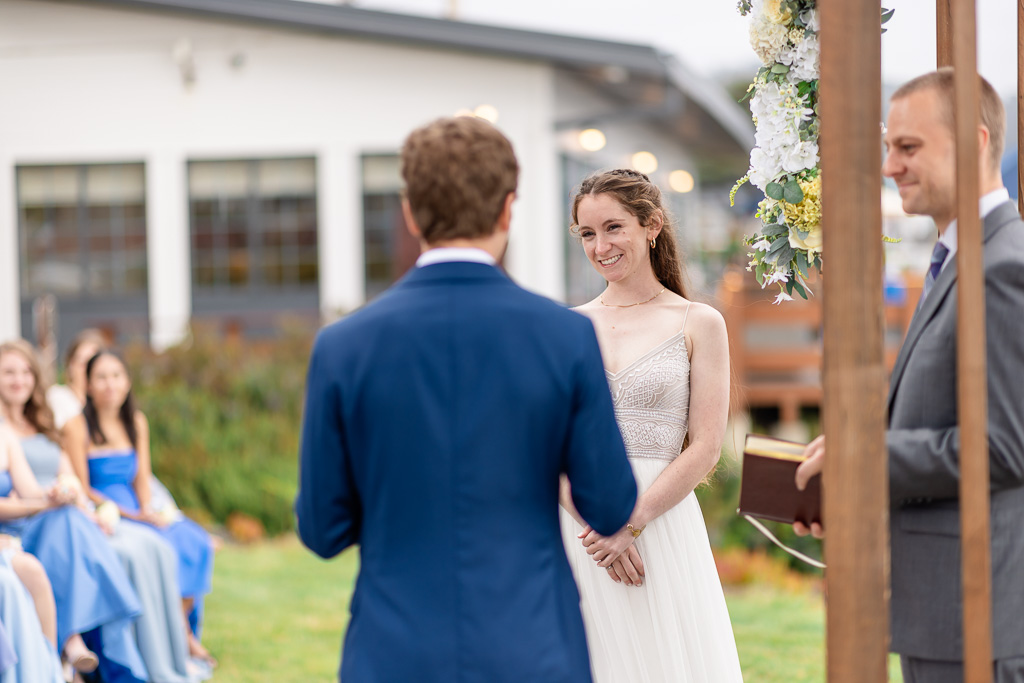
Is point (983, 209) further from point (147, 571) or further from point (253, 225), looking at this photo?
point (253, 225)

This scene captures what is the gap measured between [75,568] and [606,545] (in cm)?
320

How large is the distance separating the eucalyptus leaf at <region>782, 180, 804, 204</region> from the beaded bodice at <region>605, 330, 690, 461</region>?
1.92 feet

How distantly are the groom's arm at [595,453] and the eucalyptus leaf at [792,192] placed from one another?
97 centimetres

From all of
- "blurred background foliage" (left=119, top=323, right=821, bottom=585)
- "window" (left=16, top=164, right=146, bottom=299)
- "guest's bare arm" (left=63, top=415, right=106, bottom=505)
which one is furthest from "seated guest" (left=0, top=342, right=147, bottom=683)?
"window" (left=16, top=164, right=146, bottom=299)

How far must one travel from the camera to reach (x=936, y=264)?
7.86ft

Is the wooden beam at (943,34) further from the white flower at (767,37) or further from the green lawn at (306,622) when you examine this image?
the green lawn at (306,622)

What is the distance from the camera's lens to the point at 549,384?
1.99m

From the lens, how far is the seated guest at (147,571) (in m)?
5.47

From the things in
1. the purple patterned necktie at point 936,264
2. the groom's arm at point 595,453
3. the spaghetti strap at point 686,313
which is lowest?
the groom's arm at point 595,453

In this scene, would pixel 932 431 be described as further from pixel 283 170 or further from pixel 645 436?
pixel 283 170

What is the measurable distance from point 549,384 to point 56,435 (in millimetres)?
4384

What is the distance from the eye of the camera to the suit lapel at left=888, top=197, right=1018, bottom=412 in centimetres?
225

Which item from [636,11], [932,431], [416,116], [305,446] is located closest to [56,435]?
[305,446]

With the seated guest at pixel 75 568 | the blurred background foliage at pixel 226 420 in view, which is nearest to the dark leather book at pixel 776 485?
the seated guest at pixel 75 568
